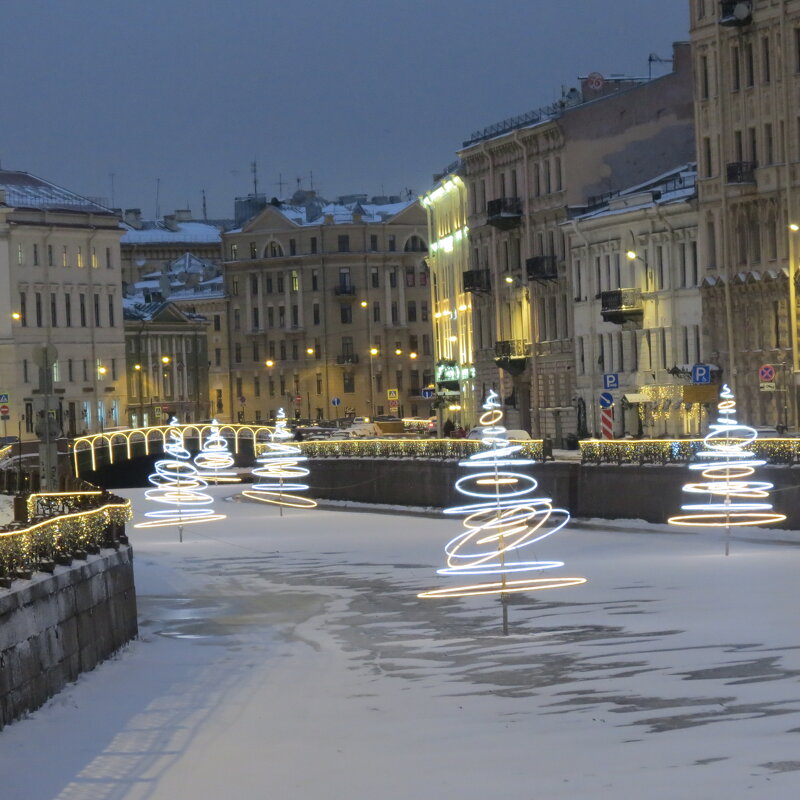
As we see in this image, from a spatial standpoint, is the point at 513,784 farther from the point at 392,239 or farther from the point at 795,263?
the point at 392,239

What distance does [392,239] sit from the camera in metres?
163

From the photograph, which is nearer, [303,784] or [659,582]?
[303,784]

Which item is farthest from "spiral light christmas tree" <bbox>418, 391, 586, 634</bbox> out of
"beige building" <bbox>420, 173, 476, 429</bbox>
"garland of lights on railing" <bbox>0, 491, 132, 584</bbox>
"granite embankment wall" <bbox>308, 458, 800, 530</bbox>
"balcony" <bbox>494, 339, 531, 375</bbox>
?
"beige building" <bbox>420, 173, 476, 429</bbox>

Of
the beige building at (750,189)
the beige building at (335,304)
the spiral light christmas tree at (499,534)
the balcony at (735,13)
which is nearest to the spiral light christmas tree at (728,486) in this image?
the spiral light christmas tree at (499,534)

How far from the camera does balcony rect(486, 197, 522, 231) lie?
9650cm

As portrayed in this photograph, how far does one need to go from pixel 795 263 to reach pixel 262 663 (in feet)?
128

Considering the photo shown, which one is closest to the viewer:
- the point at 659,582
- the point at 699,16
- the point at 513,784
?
the point at 513,784

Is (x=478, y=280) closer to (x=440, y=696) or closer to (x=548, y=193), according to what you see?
(x=548, y=193)

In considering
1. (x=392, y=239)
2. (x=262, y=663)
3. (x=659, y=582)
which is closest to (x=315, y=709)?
(x=262, y=663)

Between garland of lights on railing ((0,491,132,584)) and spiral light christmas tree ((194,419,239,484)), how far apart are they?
157ft

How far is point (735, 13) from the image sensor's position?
236ft

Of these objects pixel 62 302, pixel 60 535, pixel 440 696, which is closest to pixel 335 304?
pixel 62 302

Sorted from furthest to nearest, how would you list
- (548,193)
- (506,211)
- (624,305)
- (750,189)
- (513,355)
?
(506,211), (513,355), (548,193), (624,305), (750,189)

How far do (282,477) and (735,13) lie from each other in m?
23.2
